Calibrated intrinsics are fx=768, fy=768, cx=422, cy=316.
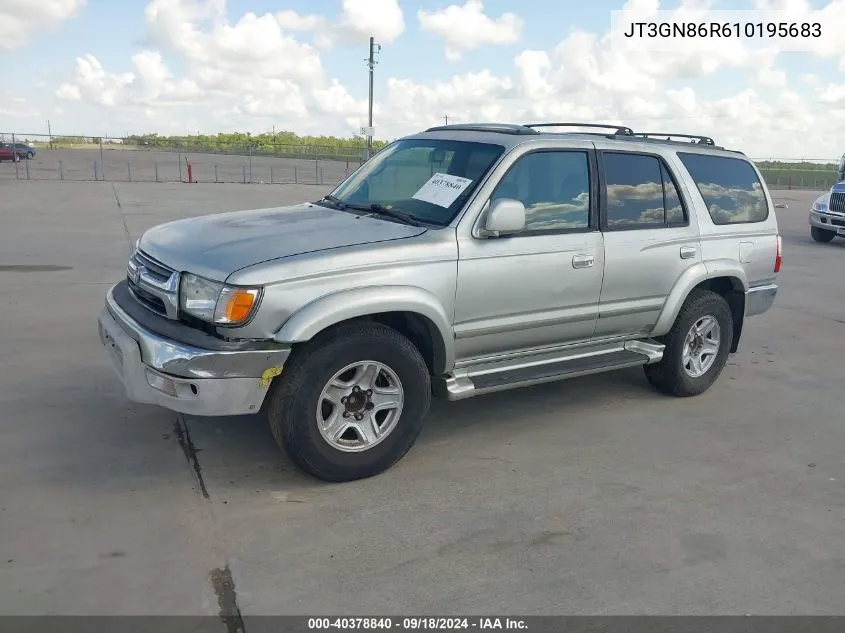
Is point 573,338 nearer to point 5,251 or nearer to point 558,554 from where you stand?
point 558,554

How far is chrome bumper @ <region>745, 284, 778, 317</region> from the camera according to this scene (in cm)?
600

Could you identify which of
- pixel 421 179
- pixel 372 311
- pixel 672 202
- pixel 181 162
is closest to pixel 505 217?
pixel 421 179

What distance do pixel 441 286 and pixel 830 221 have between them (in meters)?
14.3

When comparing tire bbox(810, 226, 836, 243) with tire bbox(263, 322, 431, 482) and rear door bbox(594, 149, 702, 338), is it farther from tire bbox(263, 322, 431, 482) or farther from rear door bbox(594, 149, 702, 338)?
tire bbox(263, 322, 431, 482)

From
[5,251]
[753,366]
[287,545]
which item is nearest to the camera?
[287,545]

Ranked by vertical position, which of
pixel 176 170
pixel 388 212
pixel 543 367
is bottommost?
pixel 543 367

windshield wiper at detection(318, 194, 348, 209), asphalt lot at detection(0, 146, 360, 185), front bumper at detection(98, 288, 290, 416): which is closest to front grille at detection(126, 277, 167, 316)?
front bumper at detection(98, 288, 290, 416)

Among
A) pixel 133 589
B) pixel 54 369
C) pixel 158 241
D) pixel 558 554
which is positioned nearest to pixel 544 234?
pixel 558 554

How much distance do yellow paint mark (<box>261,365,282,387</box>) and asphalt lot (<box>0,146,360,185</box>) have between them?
88.9 ft

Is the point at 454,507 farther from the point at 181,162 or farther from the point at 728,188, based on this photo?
the point at 181,162

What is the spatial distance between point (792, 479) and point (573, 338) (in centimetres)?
151

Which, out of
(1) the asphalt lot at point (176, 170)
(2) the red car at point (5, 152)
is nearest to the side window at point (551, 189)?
(1) the asphalt lot at point (176, 170)

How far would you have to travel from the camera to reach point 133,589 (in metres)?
3.10

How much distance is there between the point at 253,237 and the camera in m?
4.20
